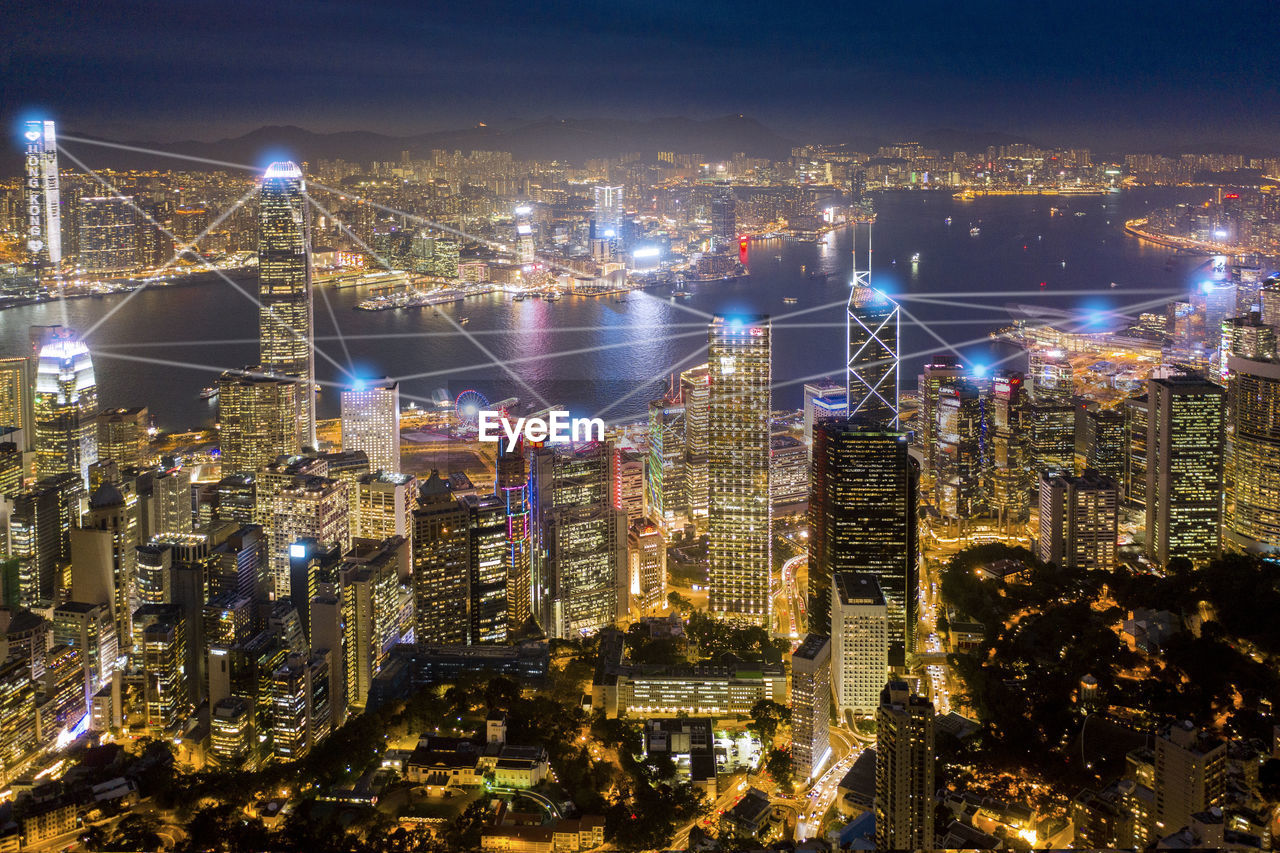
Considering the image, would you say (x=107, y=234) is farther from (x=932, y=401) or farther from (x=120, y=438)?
(x=932, y=401)

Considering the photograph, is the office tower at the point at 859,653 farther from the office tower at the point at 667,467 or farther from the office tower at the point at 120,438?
the office tower at the point at 120,438

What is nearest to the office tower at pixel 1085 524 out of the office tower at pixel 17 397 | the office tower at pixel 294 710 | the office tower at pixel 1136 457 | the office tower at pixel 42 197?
the office tower at pixel 1136 457

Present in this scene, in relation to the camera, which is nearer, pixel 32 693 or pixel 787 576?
pixel 32 693

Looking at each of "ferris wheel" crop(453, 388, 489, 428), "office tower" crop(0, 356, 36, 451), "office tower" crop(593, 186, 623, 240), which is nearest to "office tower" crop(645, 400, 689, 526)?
"ferris wheel" crop(453, 388, 489, 428)

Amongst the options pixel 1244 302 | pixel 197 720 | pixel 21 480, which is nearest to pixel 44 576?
pixel 21 480

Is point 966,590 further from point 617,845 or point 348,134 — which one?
point 348,134
